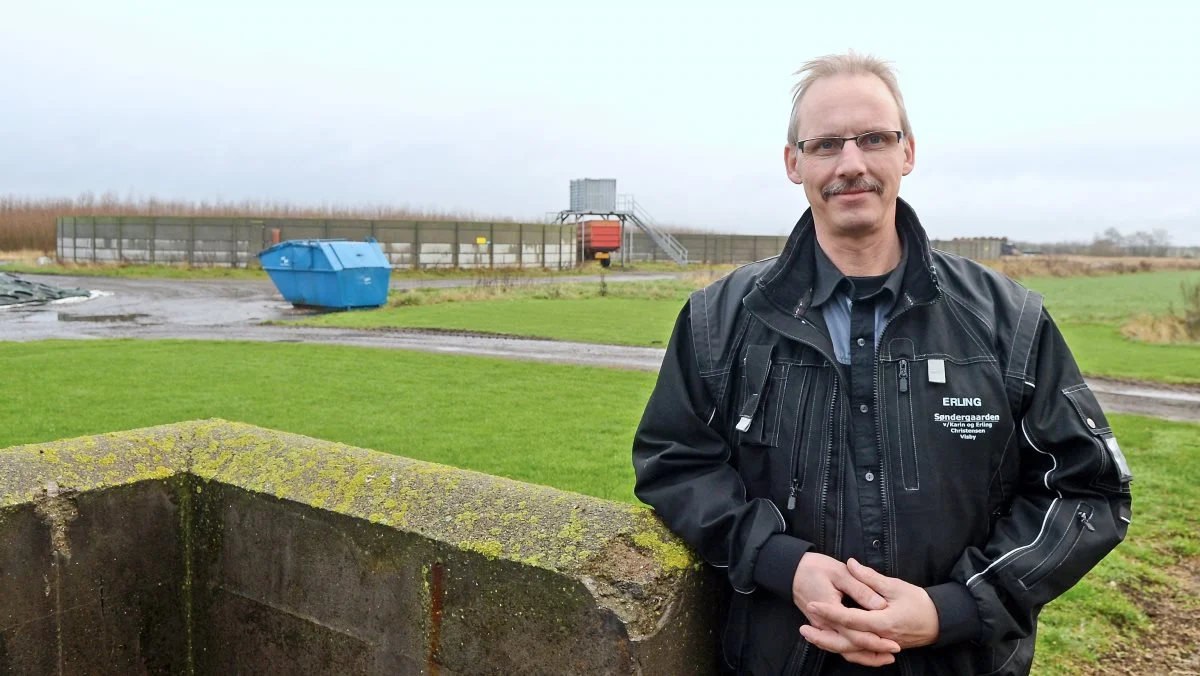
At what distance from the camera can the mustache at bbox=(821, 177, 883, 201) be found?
2.18 metres

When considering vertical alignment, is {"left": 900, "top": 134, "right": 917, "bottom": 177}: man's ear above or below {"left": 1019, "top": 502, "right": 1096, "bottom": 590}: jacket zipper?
above

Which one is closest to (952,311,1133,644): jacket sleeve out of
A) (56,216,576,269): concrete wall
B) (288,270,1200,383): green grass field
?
(288,270,1200,383): green grass field

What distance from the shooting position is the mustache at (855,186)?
7.16 ft

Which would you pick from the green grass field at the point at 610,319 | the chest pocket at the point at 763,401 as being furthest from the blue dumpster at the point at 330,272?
the chest pocket at the point at 763,401

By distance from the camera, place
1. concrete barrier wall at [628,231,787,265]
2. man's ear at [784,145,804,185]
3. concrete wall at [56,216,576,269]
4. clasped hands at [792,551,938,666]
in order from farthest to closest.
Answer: concrete barrier wall at [628,231,787,265] → concrete wall at [56,216,576,269] → man's ear at [784,145,804,185] → clasped hands at [792,551,938,666]

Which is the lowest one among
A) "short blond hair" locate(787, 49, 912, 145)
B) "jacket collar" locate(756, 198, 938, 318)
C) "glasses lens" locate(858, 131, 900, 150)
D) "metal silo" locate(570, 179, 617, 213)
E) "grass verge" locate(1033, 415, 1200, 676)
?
"grass verge" locate(1033, 415, 1200, 676)

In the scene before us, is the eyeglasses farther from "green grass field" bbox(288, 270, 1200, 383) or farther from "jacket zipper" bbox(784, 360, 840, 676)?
"green grass field" bbox(288, 270, 1200, 383)

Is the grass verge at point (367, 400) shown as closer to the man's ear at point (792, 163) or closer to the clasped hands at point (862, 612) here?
the man's ear at point (792, 163)

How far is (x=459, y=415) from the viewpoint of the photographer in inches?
367

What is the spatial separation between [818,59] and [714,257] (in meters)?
63.4

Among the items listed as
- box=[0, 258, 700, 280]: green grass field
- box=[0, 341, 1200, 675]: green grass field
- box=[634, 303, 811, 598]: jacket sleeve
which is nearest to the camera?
box=[634, 303, 811, 598]: jacket sleeve

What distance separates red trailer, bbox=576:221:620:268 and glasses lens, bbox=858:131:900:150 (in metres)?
49.7

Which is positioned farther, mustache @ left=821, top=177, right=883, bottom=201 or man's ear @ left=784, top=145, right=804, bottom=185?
man's ear @ left=784, top=145, right=804, bottom=185

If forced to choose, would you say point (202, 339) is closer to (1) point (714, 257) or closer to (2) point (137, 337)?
(2) point (137, 337)
